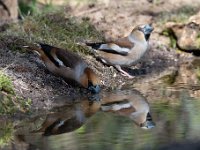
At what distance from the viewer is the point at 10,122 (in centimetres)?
859

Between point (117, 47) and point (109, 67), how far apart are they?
448 mm

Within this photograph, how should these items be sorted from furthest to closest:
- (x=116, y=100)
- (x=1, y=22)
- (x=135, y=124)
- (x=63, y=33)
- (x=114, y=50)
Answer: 1. (x=1, y=22)
2. (x=63, y=33)
3. (x=114, y=50)
4. (x=116, y=100)
5. (x=135, y=124)

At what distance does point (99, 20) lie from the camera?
16703 millimetres

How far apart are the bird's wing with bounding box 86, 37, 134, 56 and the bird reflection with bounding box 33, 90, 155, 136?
1505 millimetres

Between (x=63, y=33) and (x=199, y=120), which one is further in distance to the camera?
(x=63, y=33)

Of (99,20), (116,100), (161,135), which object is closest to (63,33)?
(99,20)

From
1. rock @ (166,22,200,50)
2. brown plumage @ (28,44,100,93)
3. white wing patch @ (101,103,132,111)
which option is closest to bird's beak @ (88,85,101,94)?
brown plumage @ (28,44,100,93)

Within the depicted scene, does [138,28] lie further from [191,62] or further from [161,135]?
[161,135]

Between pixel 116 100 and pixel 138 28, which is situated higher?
pixel 138 28

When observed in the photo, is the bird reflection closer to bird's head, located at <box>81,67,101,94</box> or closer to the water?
the water

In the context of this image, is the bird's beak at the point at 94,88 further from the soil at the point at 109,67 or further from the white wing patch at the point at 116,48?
the white wing patch at the point at 116,48

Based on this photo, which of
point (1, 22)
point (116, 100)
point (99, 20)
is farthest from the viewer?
point (99, 20)

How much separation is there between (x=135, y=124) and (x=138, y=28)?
4481mm

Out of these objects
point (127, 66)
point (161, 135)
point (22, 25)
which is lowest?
point (161, 135)
